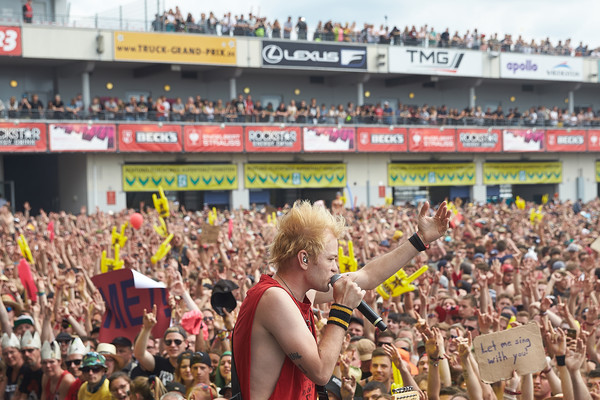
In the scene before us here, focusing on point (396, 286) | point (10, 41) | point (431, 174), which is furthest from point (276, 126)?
point (396, 286)

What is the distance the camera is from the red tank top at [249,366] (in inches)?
149

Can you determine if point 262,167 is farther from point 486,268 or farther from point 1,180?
point 486,268

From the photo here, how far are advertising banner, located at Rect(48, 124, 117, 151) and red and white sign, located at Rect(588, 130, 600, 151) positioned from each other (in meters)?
25.9

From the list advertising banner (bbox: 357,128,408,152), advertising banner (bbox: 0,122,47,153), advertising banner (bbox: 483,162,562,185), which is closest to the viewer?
advertising banner (bbox: 0,122,47,153)

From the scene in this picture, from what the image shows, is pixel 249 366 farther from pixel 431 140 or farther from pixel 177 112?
pixel 431 140

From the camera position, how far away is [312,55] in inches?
1542

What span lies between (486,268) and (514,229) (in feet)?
30.1

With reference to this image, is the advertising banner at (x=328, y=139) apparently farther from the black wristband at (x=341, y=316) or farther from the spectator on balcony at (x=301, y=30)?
the black wristband at (x=341, y=316)

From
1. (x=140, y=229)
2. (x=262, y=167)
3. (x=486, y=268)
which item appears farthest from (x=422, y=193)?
(x=486, y=268)

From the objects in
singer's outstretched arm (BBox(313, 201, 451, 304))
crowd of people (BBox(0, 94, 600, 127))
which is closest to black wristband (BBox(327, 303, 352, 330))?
singer's outstretched arm (BBox(313, 201, 451, 304))

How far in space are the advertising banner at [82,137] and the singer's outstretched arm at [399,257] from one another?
96.4ft

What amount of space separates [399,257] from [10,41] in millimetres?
31244

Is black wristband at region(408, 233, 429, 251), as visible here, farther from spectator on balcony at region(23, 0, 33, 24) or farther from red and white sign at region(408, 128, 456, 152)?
red and white sign at region(408, 128, 456, 152)

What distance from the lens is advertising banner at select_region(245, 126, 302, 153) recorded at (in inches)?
1442
